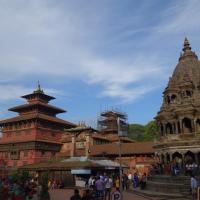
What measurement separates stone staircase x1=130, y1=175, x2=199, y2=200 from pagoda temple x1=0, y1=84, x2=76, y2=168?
26.6m

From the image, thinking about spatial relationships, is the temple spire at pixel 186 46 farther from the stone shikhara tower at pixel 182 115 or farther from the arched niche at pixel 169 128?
the arched niche at pixel 169 128

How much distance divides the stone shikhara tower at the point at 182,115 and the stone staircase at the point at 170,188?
500 centimetres

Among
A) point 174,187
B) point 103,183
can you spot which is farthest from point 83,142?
point 103,183

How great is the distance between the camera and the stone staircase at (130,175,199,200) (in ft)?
66.0

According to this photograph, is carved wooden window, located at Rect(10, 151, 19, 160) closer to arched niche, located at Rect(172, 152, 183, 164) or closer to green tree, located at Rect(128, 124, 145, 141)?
arched niche, located at Rect(172, 152, 183, 164)

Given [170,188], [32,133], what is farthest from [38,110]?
[170,188]

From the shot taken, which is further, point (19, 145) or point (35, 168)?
point (19, 145)

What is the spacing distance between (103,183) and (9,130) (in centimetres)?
3988

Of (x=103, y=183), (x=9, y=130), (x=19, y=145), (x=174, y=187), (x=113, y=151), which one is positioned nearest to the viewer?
(x=103, y=183)

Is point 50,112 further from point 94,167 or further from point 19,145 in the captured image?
point 94,167

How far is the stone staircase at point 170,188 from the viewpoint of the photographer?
66.0 ft

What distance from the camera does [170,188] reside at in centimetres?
2180

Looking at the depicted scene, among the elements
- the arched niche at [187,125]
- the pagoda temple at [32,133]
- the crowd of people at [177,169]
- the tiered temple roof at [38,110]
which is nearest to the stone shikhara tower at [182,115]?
the arched niche at [187,125]

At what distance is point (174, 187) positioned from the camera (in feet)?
70.8
